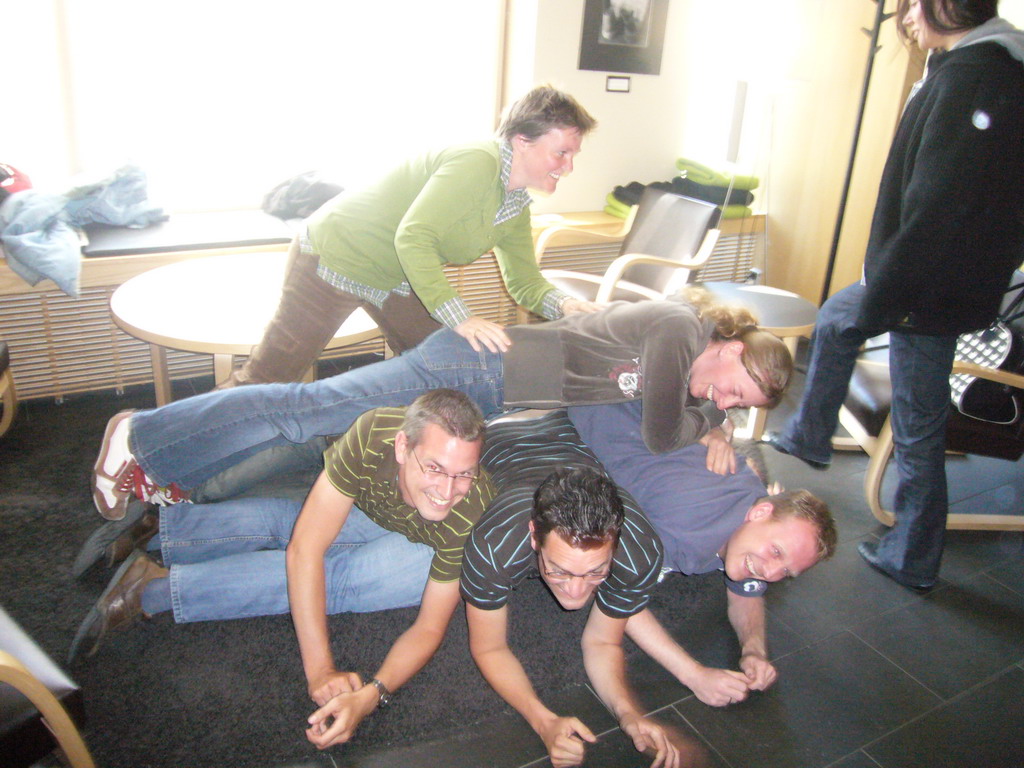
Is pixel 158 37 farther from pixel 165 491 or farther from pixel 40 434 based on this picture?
pixel 165 491

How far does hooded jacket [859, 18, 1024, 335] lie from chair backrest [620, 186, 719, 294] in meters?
1.26

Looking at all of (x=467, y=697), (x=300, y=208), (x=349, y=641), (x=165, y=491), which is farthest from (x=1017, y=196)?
(x=300, y=208)

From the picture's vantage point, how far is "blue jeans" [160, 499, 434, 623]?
5.79ft

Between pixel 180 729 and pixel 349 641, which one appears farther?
pixel 349 641

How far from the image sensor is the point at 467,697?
1.71 m

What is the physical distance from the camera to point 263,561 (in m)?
1.78

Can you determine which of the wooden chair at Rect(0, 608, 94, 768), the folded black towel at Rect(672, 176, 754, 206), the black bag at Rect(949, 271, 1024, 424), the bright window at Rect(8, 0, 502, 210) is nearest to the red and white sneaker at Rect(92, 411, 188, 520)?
the wooden chair at Rect(0, 608, 94, 768)

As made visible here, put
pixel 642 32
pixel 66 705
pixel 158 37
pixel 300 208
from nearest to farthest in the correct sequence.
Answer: pixel 66 705 < pixel 158 37 < pixel 300 208 < pixel 642 32

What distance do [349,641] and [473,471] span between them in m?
0.67

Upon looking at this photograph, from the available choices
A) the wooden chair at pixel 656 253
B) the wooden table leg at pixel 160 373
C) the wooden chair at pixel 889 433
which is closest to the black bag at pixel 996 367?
the wooden chair at pixel 889 433

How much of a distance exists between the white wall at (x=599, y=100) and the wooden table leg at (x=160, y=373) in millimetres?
2232

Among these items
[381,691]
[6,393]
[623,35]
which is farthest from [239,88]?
[381,691]

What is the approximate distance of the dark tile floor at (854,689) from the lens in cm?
162

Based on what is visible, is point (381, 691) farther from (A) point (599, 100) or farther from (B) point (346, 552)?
(A) point (599, 100)
